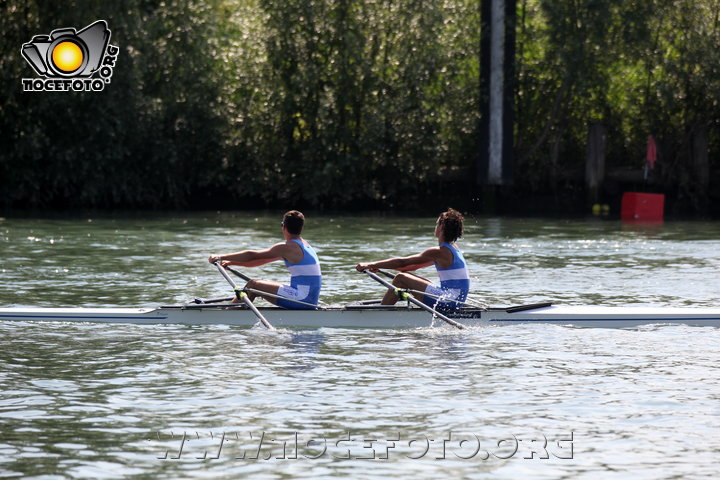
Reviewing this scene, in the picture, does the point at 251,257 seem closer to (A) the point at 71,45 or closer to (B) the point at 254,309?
(B) the point at 254,309

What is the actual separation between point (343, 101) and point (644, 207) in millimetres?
8786

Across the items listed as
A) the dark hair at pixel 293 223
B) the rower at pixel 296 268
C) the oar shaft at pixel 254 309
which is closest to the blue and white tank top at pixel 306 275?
the rower at pixel 296 268

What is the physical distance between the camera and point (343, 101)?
3572cm

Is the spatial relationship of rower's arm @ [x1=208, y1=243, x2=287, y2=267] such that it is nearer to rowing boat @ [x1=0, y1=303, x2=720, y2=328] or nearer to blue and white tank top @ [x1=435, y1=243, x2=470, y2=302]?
rowing boat @ [x1=0, y1=303, x2=720, y2=328]

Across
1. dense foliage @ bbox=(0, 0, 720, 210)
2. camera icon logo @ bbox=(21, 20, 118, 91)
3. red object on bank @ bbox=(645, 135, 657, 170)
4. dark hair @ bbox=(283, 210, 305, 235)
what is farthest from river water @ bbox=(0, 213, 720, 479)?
dense foliage @ bbox=(0, 0, 720, 210)

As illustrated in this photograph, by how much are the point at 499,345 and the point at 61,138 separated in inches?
935

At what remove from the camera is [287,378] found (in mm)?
10680

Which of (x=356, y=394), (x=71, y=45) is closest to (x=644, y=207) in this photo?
(x=71, y=45)

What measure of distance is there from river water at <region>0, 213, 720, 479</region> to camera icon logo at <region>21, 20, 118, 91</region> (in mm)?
16076

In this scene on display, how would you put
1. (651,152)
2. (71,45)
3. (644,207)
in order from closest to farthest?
1. (644,207)
2. (651,152)
3. (71,45)

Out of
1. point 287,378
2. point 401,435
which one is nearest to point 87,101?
point 287,378

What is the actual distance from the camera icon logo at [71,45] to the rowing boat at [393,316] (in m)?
20.8

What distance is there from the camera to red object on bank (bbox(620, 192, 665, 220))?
32.9 meters

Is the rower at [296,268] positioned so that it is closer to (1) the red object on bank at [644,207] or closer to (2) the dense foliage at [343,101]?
(1) the red object on bank at [644,207]
